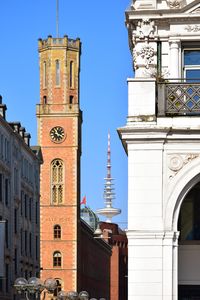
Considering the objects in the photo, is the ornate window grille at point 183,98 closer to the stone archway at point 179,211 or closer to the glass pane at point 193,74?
the glass pane at point 193,74

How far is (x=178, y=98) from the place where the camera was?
15281 millimetres

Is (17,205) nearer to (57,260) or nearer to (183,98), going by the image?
(57,260)

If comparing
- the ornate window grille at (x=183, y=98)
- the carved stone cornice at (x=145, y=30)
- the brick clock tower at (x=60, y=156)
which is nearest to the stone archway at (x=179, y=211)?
the ornate window grille at (x=183, y=98)

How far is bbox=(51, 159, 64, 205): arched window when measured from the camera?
113 metres

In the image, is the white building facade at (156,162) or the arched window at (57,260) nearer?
the white building facade at (156,162)

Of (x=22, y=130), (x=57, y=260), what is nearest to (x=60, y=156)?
(x=57, y=260)

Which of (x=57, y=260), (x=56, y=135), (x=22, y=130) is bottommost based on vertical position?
(x=57, y=260)

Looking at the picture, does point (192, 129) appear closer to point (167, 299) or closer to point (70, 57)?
point (167, 299)

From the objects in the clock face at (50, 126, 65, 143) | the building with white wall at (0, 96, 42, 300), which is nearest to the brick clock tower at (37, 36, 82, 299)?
the clock face at (50, 126, 65, 143)

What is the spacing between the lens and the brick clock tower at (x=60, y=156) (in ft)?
363

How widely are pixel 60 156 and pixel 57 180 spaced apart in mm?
2482

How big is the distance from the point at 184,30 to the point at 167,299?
377 centimetres

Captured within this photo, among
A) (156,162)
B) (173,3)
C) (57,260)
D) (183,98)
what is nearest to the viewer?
(156,162)

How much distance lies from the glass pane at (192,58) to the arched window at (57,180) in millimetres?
97035
